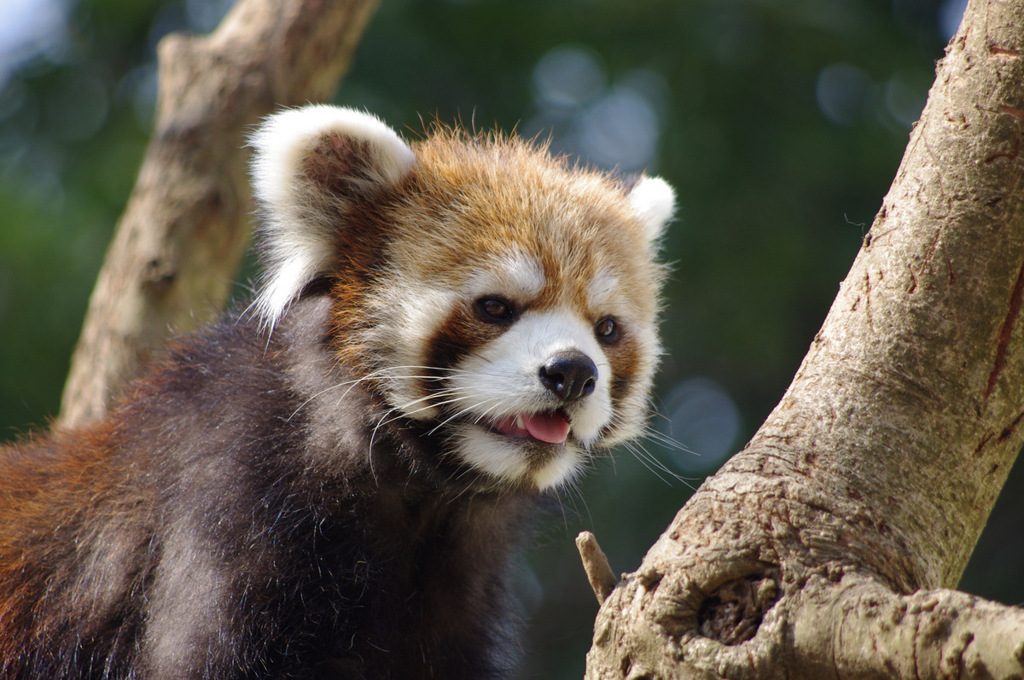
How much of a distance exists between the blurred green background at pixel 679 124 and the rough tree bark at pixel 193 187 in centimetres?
221

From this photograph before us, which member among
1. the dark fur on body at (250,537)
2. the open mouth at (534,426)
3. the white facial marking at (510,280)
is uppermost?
the white facial marking at (510,280)

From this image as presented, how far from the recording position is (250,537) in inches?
115

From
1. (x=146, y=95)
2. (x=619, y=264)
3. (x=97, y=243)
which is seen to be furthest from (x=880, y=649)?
(x=146, y=95)

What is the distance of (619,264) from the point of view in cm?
341

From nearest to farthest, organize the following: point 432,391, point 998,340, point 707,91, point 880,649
Answer: point 880,649
point 998,340
point 432,391
point 707,91

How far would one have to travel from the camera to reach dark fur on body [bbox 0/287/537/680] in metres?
2.89

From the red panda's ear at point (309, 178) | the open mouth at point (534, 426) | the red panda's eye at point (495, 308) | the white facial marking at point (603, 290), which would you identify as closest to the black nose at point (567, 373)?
the open mouth at point (534, 426)

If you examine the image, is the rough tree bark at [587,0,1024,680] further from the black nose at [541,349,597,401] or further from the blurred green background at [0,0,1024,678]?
the blurred green background at [0,0,1024,678]

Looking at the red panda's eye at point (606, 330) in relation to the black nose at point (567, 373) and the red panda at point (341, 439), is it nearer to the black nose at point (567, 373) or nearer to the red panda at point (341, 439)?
the red panda at point (341, 439)

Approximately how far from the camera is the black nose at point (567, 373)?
2742 millimetres

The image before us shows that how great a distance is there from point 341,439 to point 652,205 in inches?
61.2

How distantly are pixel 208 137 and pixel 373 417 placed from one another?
2234 millimetres

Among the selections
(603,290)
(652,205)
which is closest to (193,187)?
(652,205)

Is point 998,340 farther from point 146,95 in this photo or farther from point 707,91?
point 146,95
